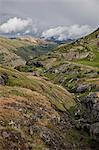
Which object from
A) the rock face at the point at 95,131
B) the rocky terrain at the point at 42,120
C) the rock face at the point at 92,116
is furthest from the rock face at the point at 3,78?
the rock face at the point at 95,131

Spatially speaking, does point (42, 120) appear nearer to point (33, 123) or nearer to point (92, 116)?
point (33, 123)

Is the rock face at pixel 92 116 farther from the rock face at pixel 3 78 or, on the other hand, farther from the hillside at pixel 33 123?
the rock face at pixel 3 78

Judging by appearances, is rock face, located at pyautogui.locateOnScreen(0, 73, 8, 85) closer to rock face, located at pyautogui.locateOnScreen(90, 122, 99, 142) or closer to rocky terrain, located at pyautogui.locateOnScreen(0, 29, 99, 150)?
rocky terrain, located at pyautogui.locateOnScreen(0, 29, 99, 150)

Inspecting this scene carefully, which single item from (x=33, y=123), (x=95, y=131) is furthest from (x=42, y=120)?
(x=95, y=131)

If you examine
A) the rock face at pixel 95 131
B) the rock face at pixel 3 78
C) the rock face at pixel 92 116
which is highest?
the rock face at pixel 3 78

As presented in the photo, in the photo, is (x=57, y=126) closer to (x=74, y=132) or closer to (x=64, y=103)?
(x=74, y=132)

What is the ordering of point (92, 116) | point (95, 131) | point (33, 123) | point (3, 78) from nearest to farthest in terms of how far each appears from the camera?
point (33, 123) → point (95, 131) → point (92, 116) → point (3, 78)

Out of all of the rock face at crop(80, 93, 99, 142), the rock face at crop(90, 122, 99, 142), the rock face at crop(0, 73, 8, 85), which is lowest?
the rock face at crop(90, 122, 99, 142)

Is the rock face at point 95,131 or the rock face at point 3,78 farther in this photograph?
the rock face at point 3,78

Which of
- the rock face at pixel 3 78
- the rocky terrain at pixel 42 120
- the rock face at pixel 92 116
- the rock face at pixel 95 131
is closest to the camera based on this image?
the rocky terrain at pixel 42 120

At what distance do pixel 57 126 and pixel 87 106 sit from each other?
1448 cm

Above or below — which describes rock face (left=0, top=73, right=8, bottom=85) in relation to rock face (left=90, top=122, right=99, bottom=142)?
above

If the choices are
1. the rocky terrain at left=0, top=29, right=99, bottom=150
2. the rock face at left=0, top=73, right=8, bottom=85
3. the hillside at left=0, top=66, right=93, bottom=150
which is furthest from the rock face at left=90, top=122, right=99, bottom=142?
the rock face at left=0, top=73, right=8, bottom=85

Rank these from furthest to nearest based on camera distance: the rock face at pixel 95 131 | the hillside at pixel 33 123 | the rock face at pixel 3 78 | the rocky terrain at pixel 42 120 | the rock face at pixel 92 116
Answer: the rock face at pixel 3 78, the rock face at pixel 92 116, the rock face at pixel 95 131, the rocky terrain at pixel 42 120, the hillside at pixel 33 123
